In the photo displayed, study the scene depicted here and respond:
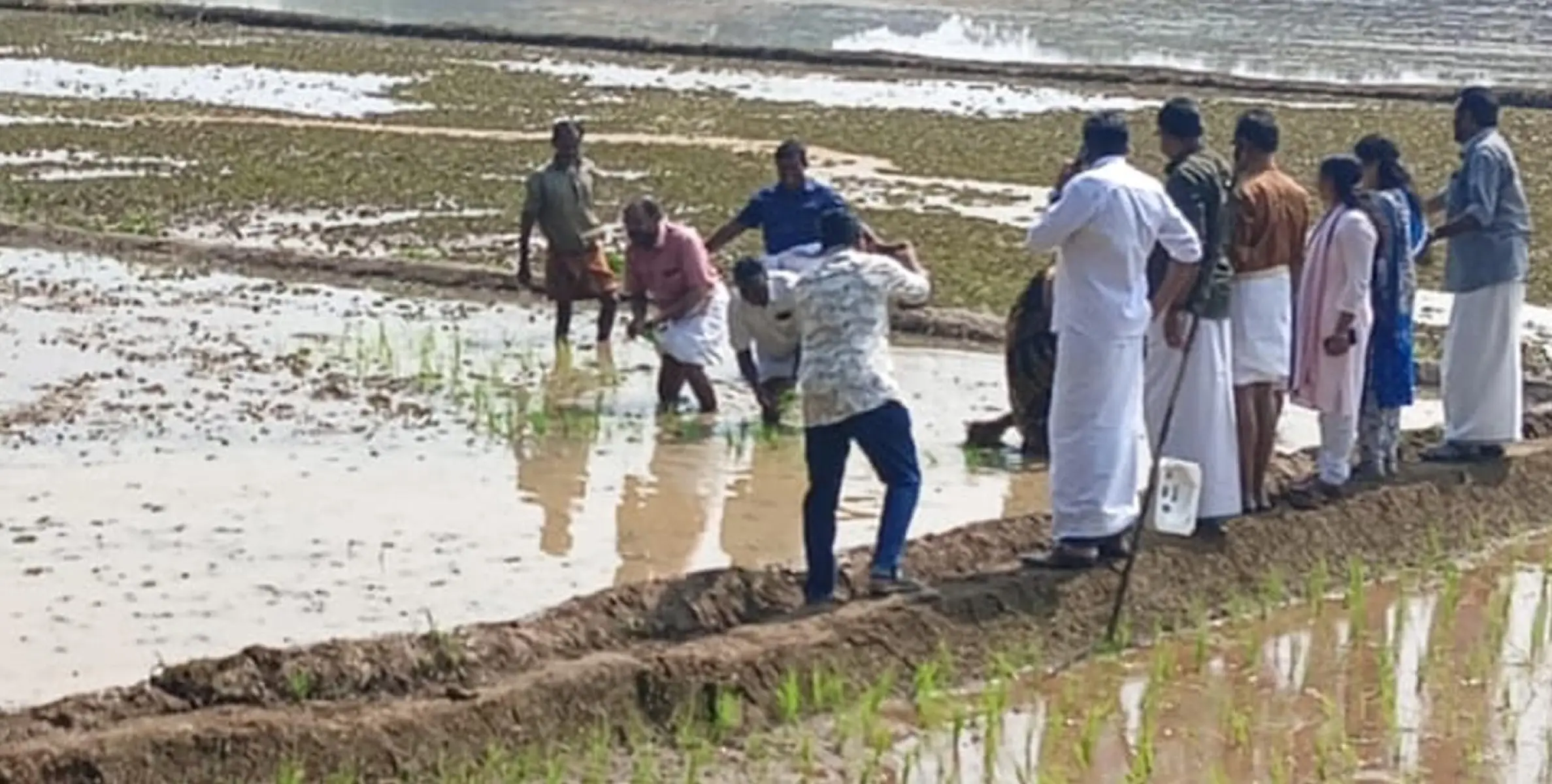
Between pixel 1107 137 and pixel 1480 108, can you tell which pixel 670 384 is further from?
pixel 1107 137

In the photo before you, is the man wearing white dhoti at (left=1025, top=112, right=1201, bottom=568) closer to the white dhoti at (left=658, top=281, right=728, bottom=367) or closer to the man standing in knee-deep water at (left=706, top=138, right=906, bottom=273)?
the man standing in knee-deep water at (left=706, top=138, right=906, bottom=273)

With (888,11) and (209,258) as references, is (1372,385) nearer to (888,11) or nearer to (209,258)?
(209,258)

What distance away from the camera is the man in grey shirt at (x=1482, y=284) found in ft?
31.3

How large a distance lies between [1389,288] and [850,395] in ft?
9.03

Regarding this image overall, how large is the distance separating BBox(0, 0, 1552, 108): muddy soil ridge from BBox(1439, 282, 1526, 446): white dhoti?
1747 cm

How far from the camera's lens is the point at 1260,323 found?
342 inches

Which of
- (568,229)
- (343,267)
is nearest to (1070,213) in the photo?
(568,229)

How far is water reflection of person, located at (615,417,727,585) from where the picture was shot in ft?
29.0

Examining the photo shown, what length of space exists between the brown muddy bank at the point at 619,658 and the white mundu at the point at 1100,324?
0.28 meters

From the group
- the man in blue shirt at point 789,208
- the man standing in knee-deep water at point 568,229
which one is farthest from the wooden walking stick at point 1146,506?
the man standing in knee-deep water at point 568,229

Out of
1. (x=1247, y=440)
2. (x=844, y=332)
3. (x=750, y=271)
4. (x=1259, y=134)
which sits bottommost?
(x=1247, y=440)

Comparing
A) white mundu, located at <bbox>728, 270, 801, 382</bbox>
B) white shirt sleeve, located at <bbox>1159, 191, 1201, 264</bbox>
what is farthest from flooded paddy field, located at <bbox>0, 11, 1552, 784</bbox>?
white shirt sleeve, located at <bbox>1159, 191, 1201, 264</bbox>

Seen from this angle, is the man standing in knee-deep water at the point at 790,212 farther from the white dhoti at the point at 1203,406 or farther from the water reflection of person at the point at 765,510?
the white dhoti at the point at 1203,406

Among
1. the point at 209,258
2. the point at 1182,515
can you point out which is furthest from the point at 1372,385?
the point at 209,258
